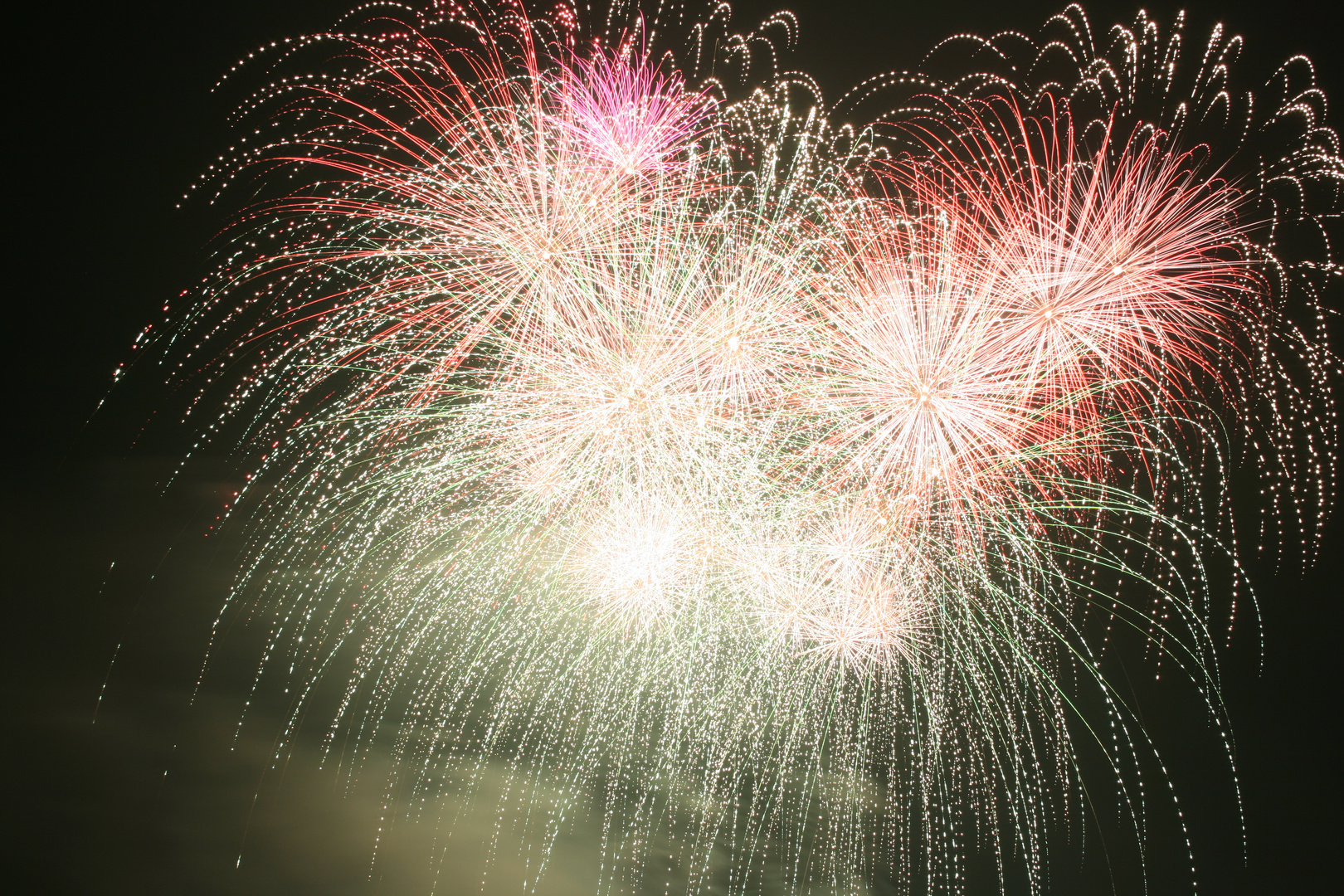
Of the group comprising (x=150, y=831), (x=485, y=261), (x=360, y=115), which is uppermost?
(x=360, y=115)

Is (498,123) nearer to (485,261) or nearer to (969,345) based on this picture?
(485,261)

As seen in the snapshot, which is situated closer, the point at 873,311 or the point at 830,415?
the point at 873,311

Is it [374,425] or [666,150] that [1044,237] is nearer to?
[666,150]

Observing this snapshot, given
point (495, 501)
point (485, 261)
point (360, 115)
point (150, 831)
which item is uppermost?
point (360, 115)

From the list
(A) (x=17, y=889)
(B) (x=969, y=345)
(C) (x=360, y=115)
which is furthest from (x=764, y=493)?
(A) (x=17, y=889)

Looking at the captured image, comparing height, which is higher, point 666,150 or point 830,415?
point 666,150

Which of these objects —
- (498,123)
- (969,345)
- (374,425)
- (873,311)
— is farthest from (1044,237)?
(374,425)

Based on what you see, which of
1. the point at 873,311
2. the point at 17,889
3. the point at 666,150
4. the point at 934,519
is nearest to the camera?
the point at 666,150

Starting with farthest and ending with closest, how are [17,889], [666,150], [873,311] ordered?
[17,889] → [873,311] → [666,150]

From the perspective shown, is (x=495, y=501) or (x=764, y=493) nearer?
(x=764, y=493)
